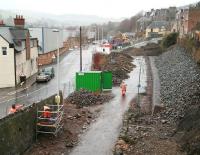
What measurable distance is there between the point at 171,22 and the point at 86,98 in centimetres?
10339

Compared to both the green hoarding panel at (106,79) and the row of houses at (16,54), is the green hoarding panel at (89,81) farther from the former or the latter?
the row of houses at (16,54)

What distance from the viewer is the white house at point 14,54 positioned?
36.7 metres

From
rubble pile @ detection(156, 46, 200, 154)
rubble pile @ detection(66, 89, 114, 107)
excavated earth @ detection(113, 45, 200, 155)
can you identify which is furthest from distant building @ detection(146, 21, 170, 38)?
excavated earth @ detection(113, 45, 200, 155)

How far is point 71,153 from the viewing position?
62.0ft

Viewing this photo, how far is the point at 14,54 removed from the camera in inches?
1462

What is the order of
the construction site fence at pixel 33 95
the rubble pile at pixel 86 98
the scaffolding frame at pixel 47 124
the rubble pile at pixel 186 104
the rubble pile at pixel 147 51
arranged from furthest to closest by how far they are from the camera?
the rubble pile at pixel 147 51, the rubble pile at pixel 86 98, the construction site fence at pixel 33 95, the scaffolding frame at pixel 47 124, the rubble pile at pixel 186 104

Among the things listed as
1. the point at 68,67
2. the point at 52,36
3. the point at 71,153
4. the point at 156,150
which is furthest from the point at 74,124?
the point at 52,36

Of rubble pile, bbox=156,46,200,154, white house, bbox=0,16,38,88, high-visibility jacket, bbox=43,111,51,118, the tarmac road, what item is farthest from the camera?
white house, bbox=0,16,38,88

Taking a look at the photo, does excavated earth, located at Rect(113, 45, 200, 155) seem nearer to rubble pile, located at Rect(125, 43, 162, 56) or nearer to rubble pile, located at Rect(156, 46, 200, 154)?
rubble pile, located at Rect(156, 46, 200, 154)

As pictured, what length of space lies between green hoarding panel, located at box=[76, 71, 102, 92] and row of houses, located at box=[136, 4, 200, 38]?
25.9m

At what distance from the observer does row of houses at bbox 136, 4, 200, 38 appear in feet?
219

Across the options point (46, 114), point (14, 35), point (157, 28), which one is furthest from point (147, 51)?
point (46, 114)

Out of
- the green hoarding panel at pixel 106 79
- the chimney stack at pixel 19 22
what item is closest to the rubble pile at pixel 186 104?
the green hoarding panel at pixel 106 79

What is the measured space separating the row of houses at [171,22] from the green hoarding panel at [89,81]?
85.1 ft
